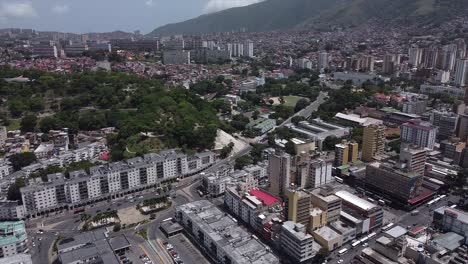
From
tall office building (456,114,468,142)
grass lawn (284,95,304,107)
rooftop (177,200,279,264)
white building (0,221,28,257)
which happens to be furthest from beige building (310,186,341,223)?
grass lawn (284,95,304,107)

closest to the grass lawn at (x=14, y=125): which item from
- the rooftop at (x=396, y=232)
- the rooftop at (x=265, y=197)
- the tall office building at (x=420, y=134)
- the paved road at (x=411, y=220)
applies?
the rooftop at (x=265, y=197)

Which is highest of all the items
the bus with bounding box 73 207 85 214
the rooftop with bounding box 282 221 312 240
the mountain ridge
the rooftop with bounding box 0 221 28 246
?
the mountain ridge

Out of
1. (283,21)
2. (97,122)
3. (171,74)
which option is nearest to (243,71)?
(171,74)

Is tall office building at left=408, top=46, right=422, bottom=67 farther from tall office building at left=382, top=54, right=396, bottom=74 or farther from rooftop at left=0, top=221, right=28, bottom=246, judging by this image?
rooftop at left=0, top=221, right=28, bottom=246

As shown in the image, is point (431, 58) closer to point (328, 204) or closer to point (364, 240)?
point (364, 240)

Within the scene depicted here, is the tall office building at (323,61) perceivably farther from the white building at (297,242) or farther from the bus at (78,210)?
the bus at (78,210)

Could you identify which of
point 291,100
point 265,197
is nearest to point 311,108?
point 291,100

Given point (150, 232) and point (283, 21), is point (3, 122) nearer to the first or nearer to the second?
point (150, 232)
